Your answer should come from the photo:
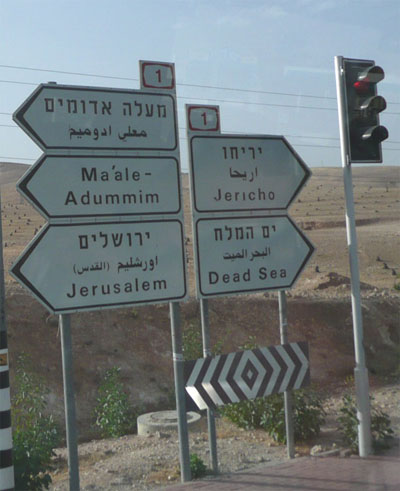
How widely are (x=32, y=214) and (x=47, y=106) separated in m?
61.3

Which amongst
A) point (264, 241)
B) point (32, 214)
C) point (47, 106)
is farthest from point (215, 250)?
point (32, 214)

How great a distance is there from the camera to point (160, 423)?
9883 millimetres

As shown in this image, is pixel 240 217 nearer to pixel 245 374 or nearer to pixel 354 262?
pixel 354 262

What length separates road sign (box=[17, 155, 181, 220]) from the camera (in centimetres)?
636

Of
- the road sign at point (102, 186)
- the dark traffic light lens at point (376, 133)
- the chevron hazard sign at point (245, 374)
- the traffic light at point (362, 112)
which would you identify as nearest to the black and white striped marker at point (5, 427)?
the road sign at point (102, 186)

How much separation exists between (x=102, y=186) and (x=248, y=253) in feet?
6.37

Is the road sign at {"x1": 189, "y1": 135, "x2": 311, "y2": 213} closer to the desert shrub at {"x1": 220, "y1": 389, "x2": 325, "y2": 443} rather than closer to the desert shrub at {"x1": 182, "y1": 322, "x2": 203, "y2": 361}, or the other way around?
the desert shrub at {"x1": 220, "y1": 389, "x2": 325, "y2": 443}

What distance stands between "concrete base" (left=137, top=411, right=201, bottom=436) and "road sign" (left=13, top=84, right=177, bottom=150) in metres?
4.48

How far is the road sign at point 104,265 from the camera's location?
6375mm

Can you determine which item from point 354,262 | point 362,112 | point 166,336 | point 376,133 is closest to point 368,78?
point 362,112

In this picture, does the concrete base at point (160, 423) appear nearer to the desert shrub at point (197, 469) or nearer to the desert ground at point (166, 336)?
the desert ground at point (166, 336)

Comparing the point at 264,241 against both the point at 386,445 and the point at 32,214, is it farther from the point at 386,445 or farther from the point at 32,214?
the point at 32,214

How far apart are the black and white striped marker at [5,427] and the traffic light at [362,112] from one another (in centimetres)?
443

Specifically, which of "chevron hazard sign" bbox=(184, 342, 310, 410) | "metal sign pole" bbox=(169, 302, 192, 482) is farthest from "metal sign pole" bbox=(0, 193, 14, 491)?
"chevron hazard sign" bbox=(184, 342, 310, 410)
